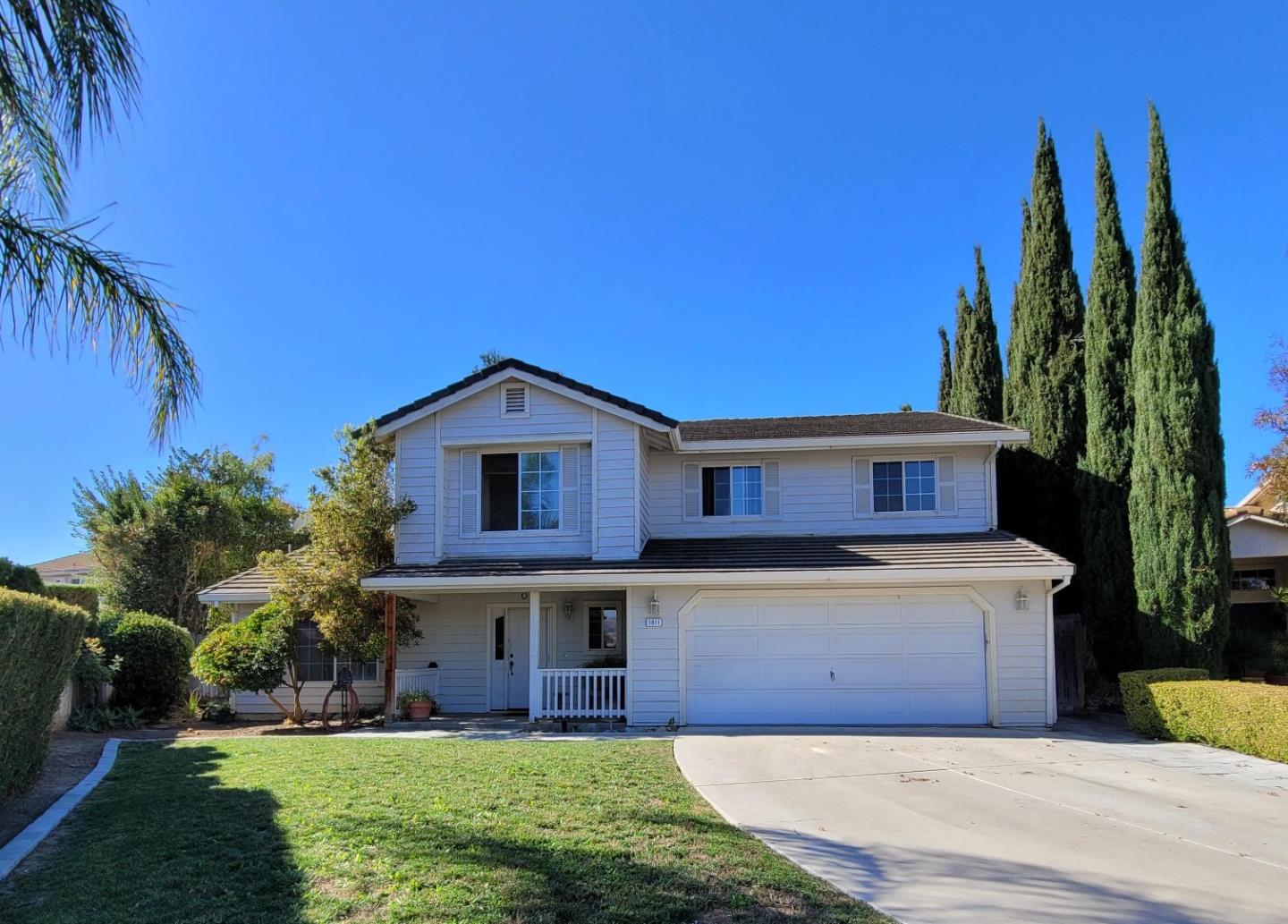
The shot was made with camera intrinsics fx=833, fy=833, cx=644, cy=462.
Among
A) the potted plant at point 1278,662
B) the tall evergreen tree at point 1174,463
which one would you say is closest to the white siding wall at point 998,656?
the tall evergreen tree at point 1174,463

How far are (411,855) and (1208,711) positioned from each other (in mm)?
11278

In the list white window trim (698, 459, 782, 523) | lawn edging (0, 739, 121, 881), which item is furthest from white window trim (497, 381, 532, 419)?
lawn edging (0, 739, 121, 881)

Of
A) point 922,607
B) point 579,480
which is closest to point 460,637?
point 579,480

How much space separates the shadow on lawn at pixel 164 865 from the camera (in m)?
4.83

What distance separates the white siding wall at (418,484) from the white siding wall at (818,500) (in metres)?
4.33

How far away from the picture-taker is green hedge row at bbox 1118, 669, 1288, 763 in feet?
35.2

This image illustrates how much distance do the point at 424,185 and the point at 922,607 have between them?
1171 cm

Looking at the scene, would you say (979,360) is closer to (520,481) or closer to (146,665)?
(520,481)

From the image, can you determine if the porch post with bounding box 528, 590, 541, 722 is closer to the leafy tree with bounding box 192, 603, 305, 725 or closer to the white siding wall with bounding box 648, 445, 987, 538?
the white siding wall with bounding box 648, 445, 987, 538

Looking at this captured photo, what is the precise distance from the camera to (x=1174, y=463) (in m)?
14.3

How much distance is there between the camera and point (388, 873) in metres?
5.23

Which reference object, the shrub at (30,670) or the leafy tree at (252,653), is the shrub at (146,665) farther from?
the shrub at (30,670)

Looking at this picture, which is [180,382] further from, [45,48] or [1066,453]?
[1066,453]

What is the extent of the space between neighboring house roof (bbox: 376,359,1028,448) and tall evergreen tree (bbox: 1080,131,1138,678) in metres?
1.79
